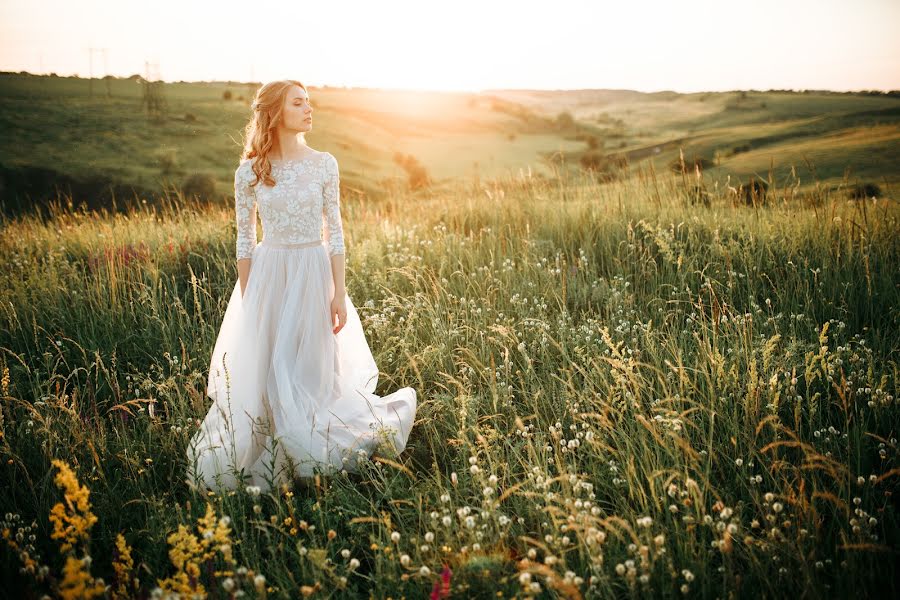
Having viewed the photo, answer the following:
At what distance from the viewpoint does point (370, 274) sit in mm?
6109

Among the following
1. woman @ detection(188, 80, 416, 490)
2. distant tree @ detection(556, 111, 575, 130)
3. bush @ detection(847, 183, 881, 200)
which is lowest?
woman @ detection(188, 80, 416, 490)

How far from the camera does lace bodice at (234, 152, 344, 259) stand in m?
3.71

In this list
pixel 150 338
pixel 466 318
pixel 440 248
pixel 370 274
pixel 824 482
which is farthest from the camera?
pixel 440 248

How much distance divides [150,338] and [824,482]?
557cm

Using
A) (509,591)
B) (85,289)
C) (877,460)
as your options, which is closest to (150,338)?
(85,289)

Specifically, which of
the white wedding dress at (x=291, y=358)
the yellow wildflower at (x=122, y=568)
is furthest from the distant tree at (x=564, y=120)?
the yellow wildflower at (x=122, y=568)

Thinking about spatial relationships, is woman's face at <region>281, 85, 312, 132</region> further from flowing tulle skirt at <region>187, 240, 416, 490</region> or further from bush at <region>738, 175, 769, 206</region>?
bush at <region>738, 175, 769, 206</region>

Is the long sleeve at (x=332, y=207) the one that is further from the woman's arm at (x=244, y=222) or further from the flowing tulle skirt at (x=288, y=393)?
the woman's arm at (x=244, y=222)

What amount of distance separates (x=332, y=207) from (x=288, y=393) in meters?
1.37

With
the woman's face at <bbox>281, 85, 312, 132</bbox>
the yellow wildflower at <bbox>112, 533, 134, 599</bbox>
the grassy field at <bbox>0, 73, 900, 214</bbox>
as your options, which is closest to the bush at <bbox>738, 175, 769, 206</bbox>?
the grassy field at <bbox>0, 73, 900, 214</bbox>

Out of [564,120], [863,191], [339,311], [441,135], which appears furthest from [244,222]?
[564,120]

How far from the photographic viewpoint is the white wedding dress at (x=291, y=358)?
350 cm

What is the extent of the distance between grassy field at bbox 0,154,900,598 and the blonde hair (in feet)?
5.41

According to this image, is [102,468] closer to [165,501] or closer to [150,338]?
[165,501]
